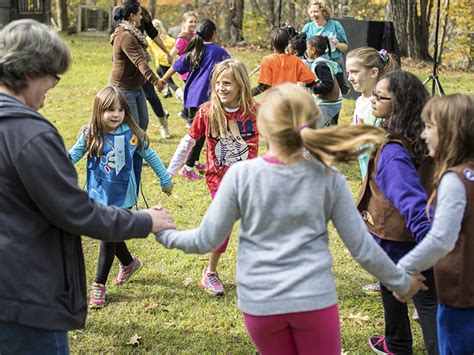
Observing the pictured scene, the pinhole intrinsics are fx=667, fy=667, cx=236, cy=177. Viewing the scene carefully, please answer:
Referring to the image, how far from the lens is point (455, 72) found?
700 inches

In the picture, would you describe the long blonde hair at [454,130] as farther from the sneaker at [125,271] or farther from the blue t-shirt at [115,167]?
the sneaker at [125,271]

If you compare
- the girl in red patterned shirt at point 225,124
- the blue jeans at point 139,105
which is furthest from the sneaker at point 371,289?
the blue jeans at point 139,105

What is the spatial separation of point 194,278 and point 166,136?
5.02 meters

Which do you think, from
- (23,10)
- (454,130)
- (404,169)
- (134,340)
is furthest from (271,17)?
(454,130)

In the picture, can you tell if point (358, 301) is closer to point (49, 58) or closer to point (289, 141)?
point (289, 141)

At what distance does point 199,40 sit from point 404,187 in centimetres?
504

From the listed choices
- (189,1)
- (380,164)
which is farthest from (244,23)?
(380,164)

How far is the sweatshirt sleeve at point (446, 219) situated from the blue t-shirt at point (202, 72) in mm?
5269

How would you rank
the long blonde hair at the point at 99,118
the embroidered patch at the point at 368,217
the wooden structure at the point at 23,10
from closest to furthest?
the embroidered patch at the point at 368,217, the long blonde hair at the point at 99,118, the wooden structure at the point at 23,10

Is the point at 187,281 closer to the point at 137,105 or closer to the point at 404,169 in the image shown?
the point at 404,169

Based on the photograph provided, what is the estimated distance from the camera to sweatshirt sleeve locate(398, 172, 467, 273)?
279cm

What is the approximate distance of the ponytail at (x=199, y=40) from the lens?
7.72 m

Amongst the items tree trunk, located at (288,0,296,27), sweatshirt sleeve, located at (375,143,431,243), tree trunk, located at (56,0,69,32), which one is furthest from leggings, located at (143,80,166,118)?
tree trunk, located at (56,0,69,32)

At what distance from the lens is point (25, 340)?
8.42 ft
